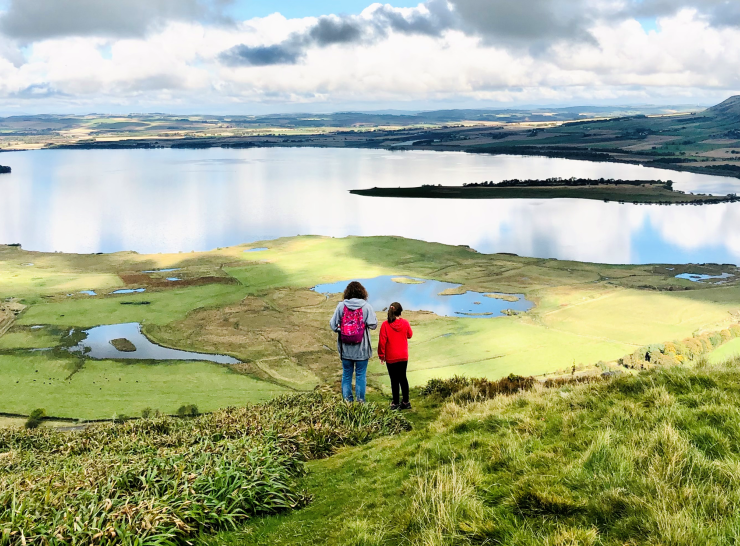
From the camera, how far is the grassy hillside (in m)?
4.30

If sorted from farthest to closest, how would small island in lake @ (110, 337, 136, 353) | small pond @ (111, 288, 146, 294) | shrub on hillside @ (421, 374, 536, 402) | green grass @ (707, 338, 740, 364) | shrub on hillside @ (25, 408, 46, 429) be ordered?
Answer: small pond @ (111, 288, 146, 294) < small island in lake @ (110, 337, 136, 353) < green grass @ (707, 338, 740, 364) < shrub on hillside @ (25, 408, 46, 429) < shrub on hillside @ (421, 374, 536, 402)

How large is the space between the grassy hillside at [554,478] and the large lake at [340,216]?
38.1 metres

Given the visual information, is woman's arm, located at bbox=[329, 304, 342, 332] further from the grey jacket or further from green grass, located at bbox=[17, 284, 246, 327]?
green grass, located at bbox=[17, 284, 246, 327]

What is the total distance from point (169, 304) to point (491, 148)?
505 ft

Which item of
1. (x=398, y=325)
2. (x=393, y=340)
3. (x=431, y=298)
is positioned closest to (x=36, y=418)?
(x=393, y=340)

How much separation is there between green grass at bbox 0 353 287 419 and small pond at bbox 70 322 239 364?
0.81 metres

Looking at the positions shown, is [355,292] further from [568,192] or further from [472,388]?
[568,192]

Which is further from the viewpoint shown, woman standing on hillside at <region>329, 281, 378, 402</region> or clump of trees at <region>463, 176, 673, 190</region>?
clump of trees at <region>463, 176, 673, 190</region>

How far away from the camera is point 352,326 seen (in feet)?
33.0

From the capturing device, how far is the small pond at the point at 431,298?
28875mm

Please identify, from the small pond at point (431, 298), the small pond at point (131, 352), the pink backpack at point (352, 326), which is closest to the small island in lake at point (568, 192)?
the small pond at point (431, 298)

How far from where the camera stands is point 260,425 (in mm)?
8594

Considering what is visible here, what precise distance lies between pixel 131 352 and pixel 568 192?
66.0 meters

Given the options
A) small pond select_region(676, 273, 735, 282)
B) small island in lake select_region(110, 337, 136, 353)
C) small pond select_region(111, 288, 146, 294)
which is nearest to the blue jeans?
small island in lake select_region(110, 337, 136, 353)
